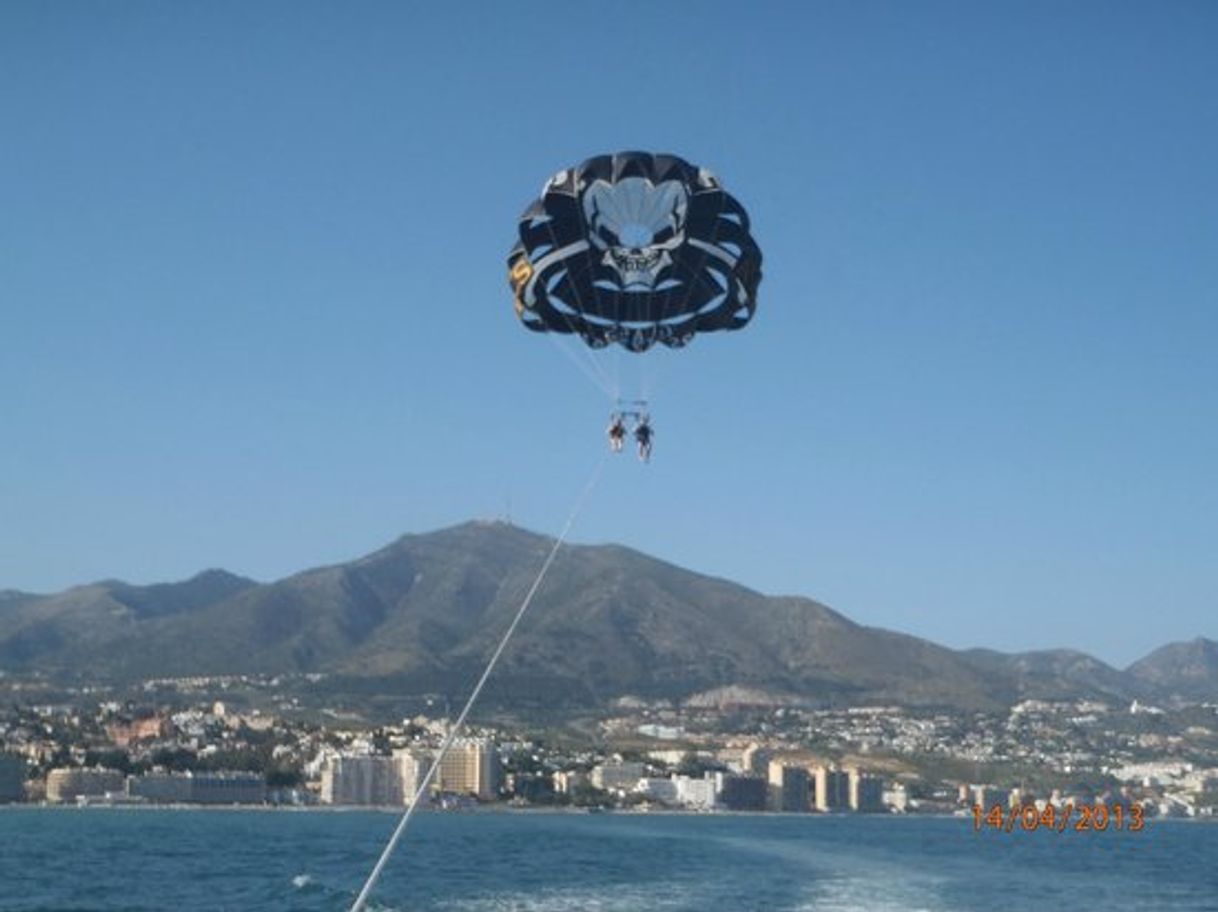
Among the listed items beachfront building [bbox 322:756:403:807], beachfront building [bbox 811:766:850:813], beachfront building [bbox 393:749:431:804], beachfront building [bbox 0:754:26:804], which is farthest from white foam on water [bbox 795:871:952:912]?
beachfront building [bbox 811:766:850:813]

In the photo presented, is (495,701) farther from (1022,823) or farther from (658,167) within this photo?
(658,167)

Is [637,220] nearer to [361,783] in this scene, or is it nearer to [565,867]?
[565,867]

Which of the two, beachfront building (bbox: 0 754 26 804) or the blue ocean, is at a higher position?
beachfront building (bbox: 0 754 26 804)

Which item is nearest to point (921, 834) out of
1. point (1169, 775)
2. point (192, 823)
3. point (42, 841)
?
point (192, 823)

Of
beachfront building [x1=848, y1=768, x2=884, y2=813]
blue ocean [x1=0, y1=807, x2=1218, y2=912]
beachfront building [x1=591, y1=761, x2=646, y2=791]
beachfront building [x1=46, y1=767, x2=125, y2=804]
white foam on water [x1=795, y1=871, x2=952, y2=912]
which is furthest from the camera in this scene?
beachfront building [x1=848, y1=768, x2=884, y2=813]

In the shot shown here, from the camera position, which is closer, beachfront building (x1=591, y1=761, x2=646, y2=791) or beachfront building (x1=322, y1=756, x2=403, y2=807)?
beachfront building (x1=322, y1=756, x2=403, y2=807)

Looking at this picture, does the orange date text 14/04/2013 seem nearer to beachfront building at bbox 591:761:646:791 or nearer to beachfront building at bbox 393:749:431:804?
beachfront building at bbox 591:761:646:791

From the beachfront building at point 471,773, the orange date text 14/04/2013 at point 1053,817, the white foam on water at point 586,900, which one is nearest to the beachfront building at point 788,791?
the orange date text 14/04/2013 at point 1053,817

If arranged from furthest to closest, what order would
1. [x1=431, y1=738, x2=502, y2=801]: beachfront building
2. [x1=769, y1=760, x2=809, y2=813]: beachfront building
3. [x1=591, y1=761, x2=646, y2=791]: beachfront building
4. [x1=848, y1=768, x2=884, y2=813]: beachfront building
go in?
[x1=848, y1=768, x2=884, y2=813]: beachfront building < [x1=769, y1=760, x2=809, y2=813]: beachfront building < [x1=591, y1=761, x2=646, y2=791]: beachfront building < [x1=431, y1=738, x2=502, y2=801]: beachfront building
